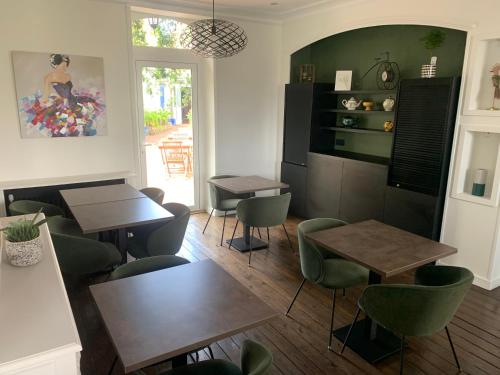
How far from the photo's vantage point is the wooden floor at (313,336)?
2568 mm

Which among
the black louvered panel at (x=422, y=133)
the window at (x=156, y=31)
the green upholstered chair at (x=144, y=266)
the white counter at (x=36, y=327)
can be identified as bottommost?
the green upholstered chair at (x=144, y=266)

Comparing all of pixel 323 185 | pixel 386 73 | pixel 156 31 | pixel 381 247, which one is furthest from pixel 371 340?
pixel 156 31

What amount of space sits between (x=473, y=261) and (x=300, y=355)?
2.15 m

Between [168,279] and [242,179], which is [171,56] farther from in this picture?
[168,279]

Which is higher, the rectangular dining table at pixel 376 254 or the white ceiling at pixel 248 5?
the white ceiling at pixel 248 5

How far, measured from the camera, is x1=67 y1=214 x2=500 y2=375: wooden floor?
2.57m

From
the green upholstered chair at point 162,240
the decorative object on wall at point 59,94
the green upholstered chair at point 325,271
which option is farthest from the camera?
the decorative object on wall at point 59,94

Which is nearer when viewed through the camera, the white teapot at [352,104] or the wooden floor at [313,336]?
the wooden floor at [313,336]

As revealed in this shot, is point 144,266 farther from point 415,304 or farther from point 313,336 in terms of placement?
point 415,304

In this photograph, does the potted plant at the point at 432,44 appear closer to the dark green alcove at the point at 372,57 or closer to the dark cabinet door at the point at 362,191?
the dark green alcove at the point at 372,57

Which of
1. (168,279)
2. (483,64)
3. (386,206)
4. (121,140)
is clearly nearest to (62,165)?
(121,140)

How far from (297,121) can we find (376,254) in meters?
3.26

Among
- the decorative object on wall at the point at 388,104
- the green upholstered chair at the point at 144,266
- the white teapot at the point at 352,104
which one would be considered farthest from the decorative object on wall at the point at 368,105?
the green upholstered chair at the point at 144,266

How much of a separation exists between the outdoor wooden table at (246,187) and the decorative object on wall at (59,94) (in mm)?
1683
